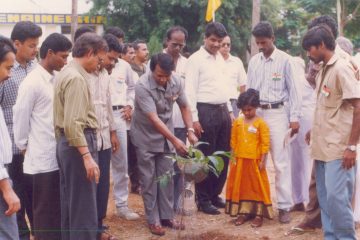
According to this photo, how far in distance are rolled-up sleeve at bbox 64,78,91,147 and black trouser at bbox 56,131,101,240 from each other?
17 cm

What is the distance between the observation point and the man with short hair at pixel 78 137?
13.2ft

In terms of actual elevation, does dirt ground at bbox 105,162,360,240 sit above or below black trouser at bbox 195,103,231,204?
below

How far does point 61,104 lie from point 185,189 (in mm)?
1581

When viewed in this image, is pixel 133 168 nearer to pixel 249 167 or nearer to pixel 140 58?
pixel 140 58

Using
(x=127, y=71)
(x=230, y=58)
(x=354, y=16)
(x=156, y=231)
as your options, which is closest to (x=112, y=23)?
(x=354, y=16)

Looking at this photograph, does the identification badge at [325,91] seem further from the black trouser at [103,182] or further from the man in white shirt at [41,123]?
the man in white shirt at [41,123]

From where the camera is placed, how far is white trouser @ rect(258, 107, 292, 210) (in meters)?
5.85

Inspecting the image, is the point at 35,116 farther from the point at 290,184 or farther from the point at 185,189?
the point at 290,184

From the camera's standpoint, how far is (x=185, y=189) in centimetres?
517

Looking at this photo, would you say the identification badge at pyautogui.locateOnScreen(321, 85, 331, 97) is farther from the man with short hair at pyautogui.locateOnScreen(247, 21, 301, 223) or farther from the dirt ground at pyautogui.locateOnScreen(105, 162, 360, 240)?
the dirt ground at pyautogui.locateOnScreen(105, 162, 360, 240)

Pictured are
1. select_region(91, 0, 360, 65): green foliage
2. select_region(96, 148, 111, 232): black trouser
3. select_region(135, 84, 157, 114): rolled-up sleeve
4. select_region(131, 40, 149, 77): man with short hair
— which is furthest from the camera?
select_region(91, 0, 360, 65): green foliage

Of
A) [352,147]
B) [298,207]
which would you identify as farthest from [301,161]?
[352,147]

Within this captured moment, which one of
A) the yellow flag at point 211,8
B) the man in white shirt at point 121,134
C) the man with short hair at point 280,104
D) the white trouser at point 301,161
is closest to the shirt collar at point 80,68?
the man in white shirt at point 121,134

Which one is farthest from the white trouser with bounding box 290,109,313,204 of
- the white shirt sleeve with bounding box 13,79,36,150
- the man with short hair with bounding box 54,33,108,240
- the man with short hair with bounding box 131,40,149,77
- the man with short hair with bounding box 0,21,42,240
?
the white shirt sleeve with bounding box 13,79,36,150
